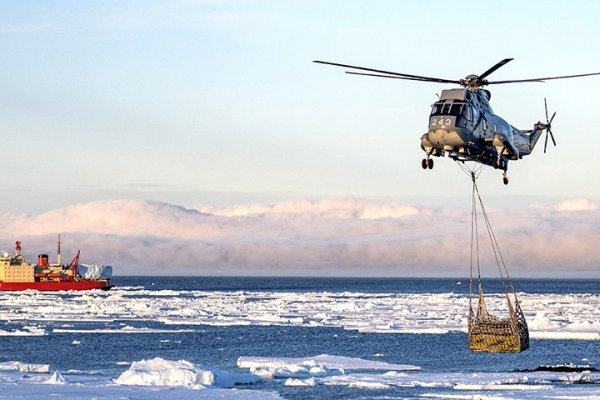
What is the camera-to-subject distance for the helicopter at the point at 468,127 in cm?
2236

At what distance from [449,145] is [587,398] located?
24.4ft

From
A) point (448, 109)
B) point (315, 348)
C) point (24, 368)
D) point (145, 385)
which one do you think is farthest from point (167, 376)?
point (315, 348)

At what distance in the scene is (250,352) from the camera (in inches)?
1626

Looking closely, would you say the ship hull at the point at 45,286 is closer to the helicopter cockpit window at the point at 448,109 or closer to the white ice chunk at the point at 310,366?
the white ice chunk at the point at 310,366

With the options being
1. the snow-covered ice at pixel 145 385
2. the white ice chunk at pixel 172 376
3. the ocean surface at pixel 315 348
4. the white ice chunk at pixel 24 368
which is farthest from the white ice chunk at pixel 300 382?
the white ice chunk at pixel 24 368

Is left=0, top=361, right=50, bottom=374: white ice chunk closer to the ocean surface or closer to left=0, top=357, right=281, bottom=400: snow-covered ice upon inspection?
the ocean surface

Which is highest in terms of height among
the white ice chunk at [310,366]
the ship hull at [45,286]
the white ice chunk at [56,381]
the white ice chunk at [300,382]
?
the ship hull at [45,286]

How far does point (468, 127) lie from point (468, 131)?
3.5 inches

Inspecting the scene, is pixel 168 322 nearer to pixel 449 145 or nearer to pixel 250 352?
pixel 250 352

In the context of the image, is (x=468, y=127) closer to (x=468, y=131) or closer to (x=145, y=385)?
(x=468, y=131)

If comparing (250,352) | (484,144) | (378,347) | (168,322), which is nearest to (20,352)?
(250,352)

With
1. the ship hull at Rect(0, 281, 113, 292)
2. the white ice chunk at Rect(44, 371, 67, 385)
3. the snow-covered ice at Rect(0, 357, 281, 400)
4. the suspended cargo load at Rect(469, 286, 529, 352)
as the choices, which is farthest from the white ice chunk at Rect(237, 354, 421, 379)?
the ship hull at Rect(0, 281, 113, 292)

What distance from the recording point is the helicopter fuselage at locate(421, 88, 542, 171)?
882 inches

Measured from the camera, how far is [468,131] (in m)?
22.7
